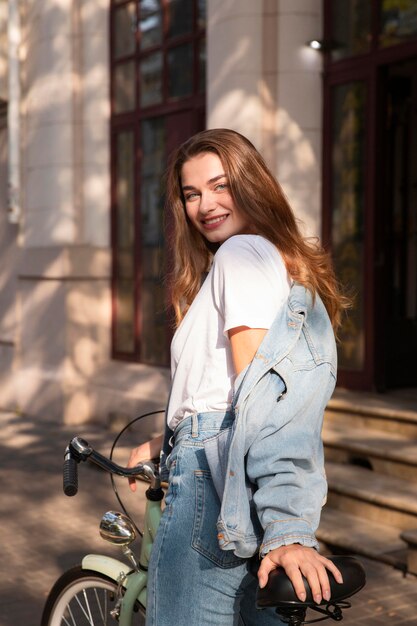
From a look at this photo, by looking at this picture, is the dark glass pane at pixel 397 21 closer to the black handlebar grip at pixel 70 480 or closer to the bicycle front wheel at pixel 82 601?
the bicycle front wheel at pixel 82 601

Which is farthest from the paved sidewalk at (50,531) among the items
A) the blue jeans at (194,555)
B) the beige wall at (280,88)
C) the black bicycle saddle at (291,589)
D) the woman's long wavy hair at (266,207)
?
the beige wall at (280,88)

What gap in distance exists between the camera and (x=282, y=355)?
2195 millimetres

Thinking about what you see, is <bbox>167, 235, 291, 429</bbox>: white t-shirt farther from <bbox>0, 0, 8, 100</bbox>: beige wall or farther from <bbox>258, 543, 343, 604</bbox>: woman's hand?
<bbox>0, 0, 8, 100</bbox>: beige wall

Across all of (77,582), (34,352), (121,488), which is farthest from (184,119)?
(77,582)

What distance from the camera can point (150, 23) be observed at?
31.8 ft

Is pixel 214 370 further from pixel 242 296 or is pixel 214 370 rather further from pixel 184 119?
pixel 184 119

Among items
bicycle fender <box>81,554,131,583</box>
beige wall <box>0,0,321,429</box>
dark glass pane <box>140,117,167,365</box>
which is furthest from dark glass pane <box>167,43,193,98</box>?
bicycle fender <box>81,554,131,583</box>

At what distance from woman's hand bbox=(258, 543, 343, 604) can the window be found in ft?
23.3

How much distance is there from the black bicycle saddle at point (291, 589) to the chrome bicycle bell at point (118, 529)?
2.53 ft

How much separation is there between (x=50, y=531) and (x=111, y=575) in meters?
3.26

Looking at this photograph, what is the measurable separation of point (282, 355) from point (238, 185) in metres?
0.48

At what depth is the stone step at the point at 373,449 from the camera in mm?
5980

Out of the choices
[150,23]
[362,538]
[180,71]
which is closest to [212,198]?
[362,538]

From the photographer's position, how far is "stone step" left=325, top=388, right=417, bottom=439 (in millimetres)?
6531
